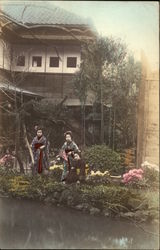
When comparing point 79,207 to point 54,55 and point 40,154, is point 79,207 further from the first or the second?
point 54,55

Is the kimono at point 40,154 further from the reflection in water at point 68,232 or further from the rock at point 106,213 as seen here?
the rock at point 106,213

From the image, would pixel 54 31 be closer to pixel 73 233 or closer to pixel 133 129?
pixel 133 129

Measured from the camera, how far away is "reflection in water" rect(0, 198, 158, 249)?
2.72 m

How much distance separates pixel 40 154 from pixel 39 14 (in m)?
0.85

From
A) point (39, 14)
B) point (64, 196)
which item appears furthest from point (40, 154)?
point (39, 14)

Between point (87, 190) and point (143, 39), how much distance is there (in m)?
0.96

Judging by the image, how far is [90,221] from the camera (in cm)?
278

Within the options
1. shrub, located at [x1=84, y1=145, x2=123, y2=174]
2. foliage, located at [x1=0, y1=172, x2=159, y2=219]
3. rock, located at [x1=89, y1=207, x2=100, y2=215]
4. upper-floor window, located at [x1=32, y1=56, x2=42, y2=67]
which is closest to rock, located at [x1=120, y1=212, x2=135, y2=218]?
foliage, located at [x1=0, y1=172, x2=159, y2=219]

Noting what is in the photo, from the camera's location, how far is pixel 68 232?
2752 millimetres

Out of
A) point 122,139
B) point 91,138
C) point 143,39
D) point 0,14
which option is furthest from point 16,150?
point 143,39

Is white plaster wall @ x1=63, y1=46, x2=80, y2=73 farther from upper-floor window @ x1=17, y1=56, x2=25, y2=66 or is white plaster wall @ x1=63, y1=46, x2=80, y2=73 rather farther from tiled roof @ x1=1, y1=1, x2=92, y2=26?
upper-floor window @ x1=17, y1=56, x2=25, y2=66

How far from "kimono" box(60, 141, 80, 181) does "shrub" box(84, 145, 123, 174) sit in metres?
0.08

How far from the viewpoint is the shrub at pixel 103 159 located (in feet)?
9.32

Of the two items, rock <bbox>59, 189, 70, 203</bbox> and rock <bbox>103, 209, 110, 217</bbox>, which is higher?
rock <bbox>59, 189, 70, 203</bbox>
